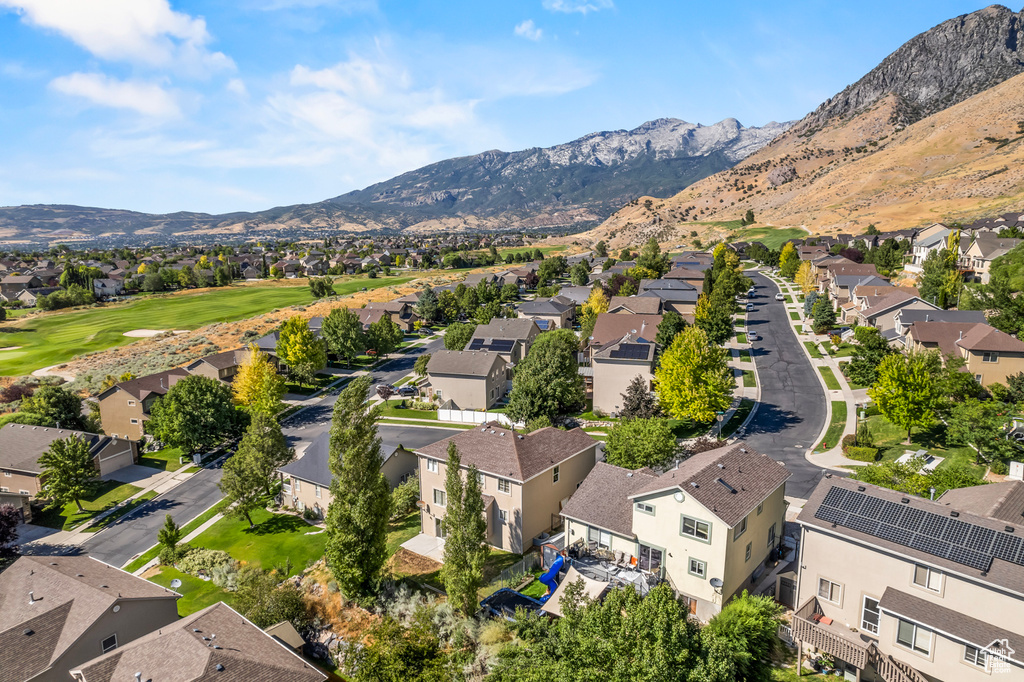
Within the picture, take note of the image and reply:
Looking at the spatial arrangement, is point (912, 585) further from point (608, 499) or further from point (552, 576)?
point (552, 576)

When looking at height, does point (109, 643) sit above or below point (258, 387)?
below

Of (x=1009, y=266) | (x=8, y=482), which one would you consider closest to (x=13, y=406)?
(x=8, y=482)

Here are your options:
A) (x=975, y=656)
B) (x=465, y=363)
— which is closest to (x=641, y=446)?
(x=975, y=656)

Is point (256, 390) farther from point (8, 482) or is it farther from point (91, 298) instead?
point (91, 298)

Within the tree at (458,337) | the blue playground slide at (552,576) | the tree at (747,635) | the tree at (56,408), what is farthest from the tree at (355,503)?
the tree at (56,408)

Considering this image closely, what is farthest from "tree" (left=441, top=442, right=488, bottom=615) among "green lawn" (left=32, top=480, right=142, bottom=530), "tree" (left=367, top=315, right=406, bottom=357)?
"tree" (left=367, top=315, right=406, bottom=357)
